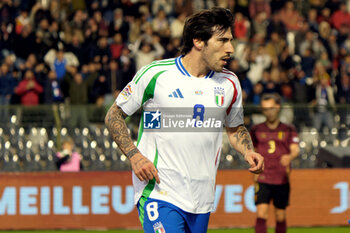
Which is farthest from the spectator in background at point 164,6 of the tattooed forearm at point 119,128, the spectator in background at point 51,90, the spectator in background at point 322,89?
the tattooed forearm at point 119,128

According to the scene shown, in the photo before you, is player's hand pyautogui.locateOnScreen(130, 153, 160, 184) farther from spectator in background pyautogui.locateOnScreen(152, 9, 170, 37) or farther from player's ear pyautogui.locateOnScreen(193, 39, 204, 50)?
spectator in background pyautogui.locateOnScreen(152, 9, 170, 37)

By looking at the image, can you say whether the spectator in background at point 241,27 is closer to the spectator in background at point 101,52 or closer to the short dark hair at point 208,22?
the spectator in background at point 101,52

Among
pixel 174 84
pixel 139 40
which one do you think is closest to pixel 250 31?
pixel 139 40

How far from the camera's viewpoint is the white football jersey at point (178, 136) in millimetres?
5320

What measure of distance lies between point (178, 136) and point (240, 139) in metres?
0.55

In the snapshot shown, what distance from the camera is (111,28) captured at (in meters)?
16.6

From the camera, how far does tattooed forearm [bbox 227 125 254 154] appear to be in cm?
559

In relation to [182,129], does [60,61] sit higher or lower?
lower

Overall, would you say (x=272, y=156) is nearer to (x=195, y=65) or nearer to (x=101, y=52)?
(x=195, y=65)

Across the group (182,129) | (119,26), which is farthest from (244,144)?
(119,26)

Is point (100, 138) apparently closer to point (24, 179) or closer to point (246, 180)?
point (24, 179)

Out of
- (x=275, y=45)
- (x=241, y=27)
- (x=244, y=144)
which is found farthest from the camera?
(x=241, y=27)

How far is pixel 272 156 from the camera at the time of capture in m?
9.91

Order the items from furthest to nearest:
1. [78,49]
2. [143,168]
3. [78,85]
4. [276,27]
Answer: [276,27] < [78,49] < [78,85] < [143,168]
